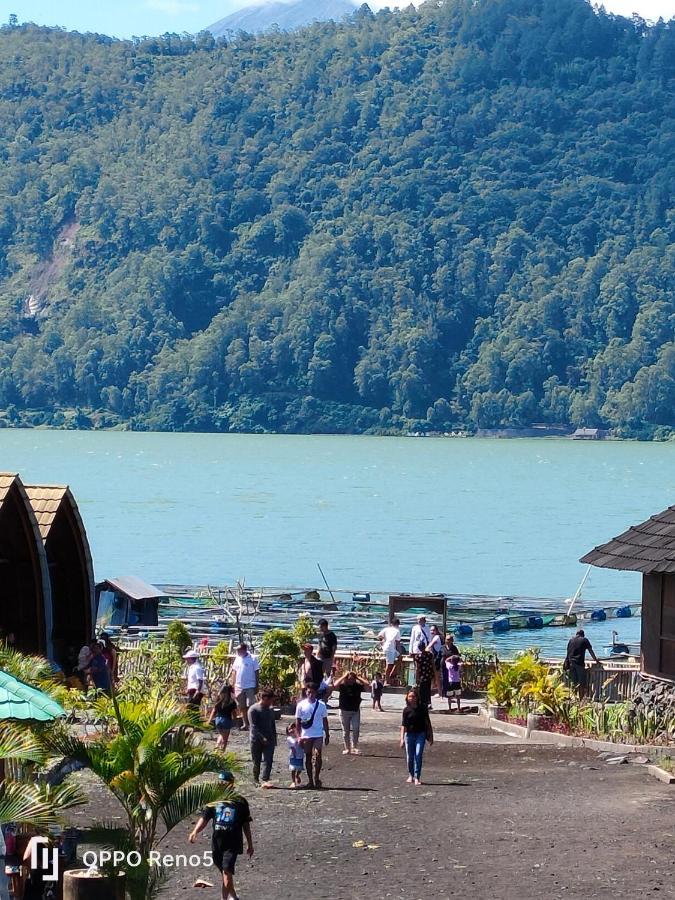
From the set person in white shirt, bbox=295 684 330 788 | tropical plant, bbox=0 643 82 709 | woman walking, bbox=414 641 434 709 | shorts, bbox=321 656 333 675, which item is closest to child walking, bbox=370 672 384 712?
shorts, bbox=321 656 333 675

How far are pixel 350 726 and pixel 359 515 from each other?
99641 mm

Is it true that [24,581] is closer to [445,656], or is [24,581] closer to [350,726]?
[350,726]

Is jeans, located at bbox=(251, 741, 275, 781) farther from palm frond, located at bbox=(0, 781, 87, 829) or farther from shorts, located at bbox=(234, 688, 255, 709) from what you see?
palm frond, located at bbox=(0, 781, 87, 829)

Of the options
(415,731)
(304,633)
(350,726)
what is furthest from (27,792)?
(304,633)

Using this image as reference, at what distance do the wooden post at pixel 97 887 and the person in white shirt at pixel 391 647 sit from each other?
14.6 meters

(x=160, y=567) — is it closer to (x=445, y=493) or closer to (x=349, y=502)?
(x=349, y=502)

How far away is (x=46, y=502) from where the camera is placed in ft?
80.3

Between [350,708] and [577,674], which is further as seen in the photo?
[577,674]

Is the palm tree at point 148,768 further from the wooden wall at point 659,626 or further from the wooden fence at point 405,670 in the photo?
the wooden fence at point 405,670

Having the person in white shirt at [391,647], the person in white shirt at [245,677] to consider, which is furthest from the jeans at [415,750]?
the person in white shirt at [391,647]

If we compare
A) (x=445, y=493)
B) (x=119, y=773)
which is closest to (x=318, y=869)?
(x=119, y=773)

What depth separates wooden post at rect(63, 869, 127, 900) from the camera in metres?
12.2

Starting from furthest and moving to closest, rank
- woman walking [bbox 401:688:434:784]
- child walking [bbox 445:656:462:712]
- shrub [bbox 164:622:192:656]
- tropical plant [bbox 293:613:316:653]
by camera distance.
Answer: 1. tropical plant [bbox 293:613:316:653]
2. shrub [bbox 164:622:192:656]
3. child walking [bbox 445:656:462:712]
4. woman walking [bbox 401:688:434:784]

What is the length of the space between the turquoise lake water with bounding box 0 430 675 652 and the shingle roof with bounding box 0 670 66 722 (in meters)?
42.8
